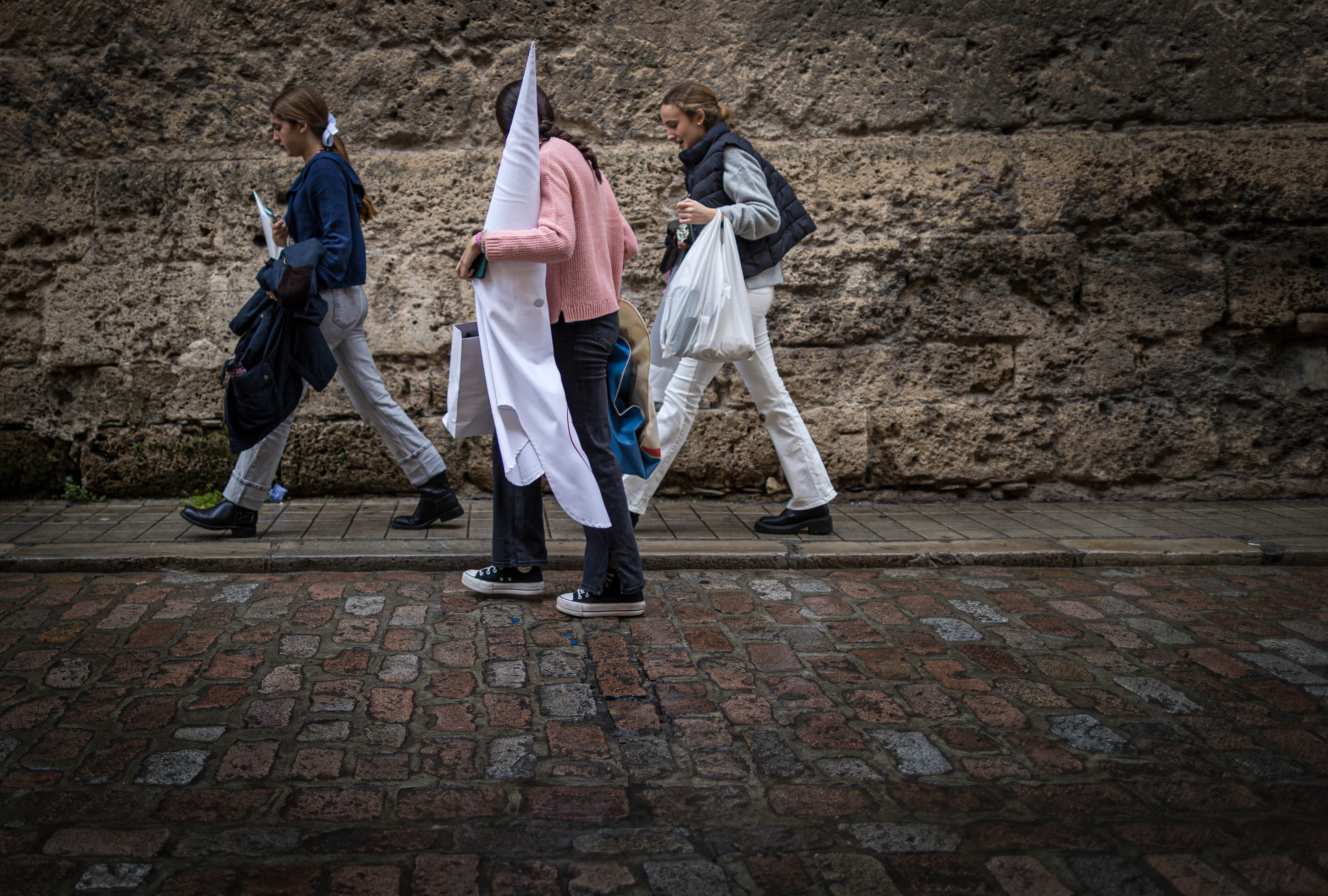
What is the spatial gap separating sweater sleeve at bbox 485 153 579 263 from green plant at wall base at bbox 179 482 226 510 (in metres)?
2.64

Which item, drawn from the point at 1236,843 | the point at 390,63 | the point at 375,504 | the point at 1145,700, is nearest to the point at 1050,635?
the point at 1145,700

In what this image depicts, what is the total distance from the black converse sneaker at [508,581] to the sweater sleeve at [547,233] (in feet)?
3.88

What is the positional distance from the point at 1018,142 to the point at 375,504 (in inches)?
153

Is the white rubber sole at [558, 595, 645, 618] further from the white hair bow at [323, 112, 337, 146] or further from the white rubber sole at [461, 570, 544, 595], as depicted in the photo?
the white hair bow at [323, 112, 337, 146]

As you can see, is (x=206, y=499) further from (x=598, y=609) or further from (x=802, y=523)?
(x=802, y=523)

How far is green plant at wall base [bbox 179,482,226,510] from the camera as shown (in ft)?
18.2

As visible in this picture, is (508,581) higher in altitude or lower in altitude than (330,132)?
lower

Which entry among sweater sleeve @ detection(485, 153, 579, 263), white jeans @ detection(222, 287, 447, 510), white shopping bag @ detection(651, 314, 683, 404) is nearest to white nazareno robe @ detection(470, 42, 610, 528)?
sweater sleeve @ detection(485, 153, 579, 263)

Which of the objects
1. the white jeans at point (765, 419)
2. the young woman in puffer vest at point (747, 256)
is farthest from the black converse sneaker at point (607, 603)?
the white jeans at point (765, 419)

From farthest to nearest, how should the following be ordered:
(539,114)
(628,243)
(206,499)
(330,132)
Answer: (206,499) < (330,132) < (628,243) < (539,114)

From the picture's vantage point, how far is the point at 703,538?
4.95m

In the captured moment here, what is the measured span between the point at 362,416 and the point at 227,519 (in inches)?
29.4

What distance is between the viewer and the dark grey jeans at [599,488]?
3.78 meters

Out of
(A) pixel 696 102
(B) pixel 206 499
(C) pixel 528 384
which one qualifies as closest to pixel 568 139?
(C) pixel 528 384
